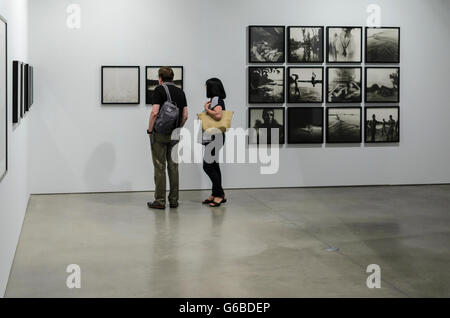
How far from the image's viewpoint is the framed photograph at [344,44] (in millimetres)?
13242

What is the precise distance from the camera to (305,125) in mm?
13250

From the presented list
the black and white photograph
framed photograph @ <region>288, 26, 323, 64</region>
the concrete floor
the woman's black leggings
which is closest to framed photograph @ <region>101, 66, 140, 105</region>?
the concrete floor

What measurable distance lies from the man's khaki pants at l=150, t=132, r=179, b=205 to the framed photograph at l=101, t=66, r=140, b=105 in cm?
226

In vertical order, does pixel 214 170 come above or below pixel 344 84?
below

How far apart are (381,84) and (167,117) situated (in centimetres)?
526

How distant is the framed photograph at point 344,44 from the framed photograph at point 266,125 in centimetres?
150

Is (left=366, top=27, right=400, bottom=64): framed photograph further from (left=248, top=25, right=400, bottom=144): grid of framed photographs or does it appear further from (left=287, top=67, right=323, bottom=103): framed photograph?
(left=287, top=67, right=323, bottom=103): framed photograph

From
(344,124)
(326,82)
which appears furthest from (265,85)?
(344,124)

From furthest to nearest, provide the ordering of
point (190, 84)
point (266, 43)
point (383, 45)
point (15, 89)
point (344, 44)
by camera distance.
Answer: point (383, 45), point (344, 44), point (266, 43), point (190, 84), point (15, 89)

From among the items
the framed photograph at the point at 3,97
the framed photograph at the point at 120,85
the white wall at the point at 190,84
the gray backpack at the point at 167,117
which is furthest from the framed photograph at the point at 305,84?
the framed photograph at the point at 3,97

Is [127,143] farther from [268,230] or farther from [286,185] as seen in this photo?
[268,230]

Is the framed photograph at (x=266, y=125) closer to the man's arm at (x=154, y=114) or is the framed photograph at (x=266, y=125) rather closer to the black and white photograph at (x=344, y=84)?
the black and white photograph at (x=344, y=84)

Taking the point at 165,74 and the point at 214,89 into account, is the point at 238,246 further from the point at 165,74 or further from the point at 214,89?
the point at 165,74

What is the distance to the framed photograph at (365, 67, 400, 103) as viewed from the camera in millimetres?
13477
